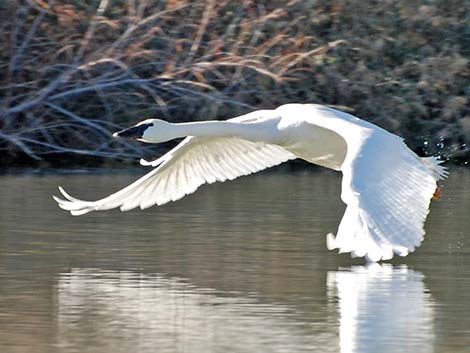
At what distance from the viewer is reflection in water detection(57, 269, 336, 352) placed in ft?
23.4

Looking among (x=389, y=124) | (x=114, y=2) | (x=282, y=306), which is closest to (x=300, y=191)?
(x=389, y=124)

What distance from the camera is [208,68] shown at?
1677 centimetres

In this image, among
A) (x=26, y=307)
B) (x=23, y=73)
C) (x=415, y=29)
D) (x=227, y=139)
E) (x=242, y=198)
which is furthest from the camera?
(x=415, y=29)

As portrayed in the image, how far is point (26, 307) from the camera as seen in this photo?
8.02 m

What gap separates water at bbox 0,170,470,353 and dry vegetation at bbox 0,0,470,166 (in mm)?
3483

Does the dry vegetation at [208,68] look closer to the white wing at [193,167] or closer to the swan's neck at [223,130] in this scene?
the white wing at [193,167]

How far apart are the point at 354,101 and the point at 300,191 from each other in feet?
12.8

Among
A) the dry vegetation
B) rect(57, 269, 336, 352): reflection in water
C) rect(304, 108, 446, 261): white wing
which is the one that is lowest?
rect(57, 269, 336, 352): reflection in water

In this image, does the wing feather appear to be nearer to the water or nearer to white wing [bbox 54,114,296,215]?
white wing [bbox 54,114,296,215]

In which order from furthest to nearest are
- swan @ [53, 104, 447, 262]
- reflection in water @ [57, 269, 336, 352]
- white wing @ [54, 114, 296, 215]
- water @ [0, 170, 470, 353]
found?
white wing @ [54, 114, 296, 215] < swan @ [53, 104, 447, 262] < water @ [0, 170, 470, 353] < reflection in water @ [57, 269, 336, 352]

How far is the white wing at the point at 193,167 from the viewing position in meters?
10.2

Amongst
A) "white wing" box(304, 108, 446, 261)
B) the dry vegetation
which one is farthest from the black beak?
the dry vegetation

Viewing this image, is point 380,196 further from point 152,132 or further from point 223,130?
point 152,132

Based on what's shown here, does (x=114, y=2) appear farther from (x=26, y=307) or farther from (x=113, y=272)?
(x=26, y=307)
